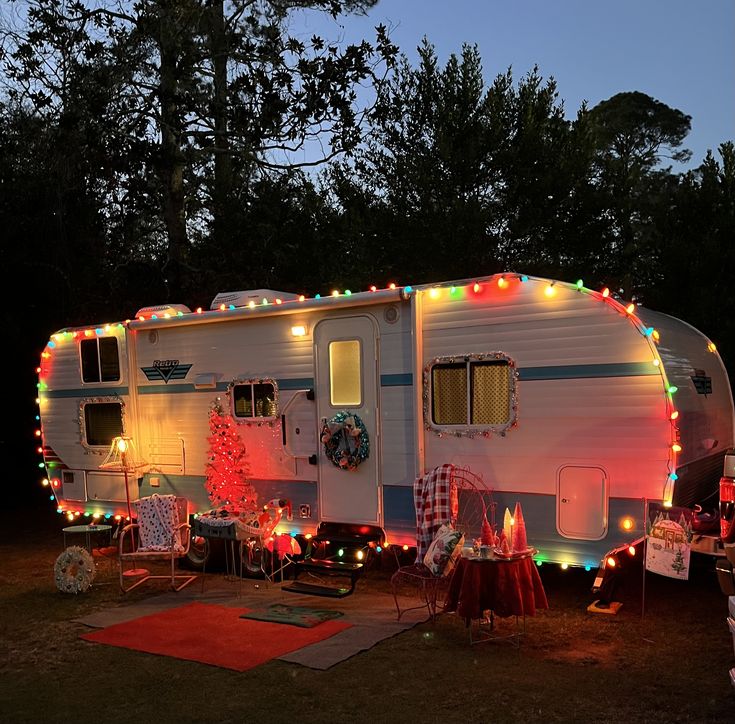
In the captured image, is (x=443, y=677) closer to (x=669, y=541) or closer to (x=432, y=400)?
(x=669, y=541)

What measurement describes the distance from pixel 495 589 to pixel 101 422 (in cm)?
594

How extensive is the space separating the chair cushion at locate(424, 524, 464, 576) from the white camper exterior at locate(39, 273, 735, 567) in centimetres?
72

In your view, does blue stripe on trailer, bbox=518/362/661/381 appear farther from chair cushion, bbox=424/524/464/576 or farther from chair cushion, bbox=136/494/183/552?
chair cushion, bbox=136/494/183/552

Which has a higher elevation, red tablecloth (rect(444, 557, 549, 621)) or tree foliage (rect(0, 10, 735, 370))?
tree foliage (rect(0, 10, 735, 370))

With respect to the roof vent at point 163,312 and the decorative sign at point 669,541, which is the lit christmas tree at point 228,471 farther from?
the decorative sign at point 669,541

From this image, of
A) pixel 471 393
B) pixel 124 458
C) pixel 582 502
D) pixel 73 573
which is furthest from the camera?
pixel 124 458

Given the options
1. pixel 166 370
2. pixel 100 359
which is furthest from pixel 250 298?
pixel 100 359

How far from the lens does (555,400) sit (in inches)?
249

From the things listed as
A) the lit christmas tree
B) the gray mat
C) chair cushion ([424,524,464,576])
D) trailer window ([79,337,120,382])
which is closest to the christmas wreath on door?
the lit christmas tree

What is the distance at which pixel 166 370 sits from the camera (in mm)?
9039

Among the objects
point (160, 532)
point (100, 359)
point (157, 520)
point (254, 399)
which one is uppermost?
point (100, 359)

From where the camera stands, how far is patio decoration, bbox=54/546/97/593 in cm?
778

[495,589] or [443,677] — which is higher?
[495,589]

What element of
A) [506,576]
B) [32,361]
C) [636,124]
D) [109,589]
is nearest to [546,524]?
[506,576]
